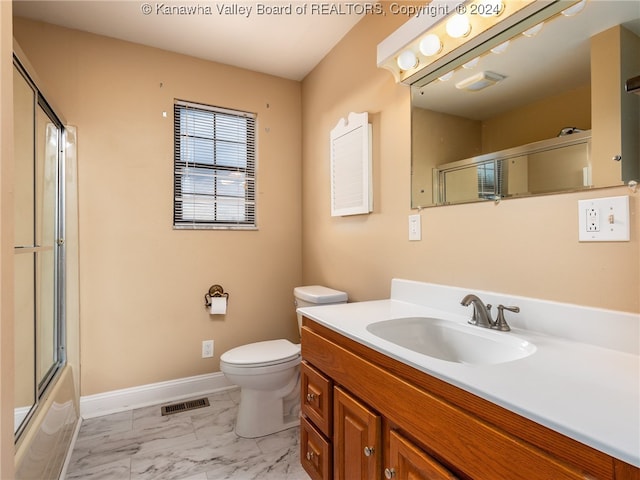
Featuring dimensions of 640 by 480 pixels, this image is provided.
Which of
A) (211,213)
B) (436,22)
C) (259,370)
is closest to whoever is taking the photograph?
(436,22)

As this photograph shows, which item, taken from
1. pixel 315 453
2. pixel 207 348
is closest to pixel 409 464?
pixel 315 453

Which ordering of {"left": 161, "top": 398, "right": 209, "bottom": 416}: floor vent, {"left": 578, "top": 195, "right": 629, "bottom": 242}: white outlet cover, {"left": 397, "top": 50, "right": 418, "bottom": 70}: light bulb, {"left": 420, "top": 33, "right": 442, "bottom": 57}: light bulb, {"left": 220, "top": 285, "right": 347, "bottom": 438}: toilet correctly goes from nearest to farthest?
{"left": 578, "top": 195, "right": 629, "bottom": 242}: white outlet cover, {"left": 420, "top": 33, "right": 442, "bottom": 57}: light bulb, {"left": 397, "top": 50, "right": 418, "bottom": 70}: light bulb, {"left": 220, "top": 285, "right": 347, "bottom": 438}: toilet, {"left": 161, "top": 398, "right": 209, "bottom": 416}: floor vent

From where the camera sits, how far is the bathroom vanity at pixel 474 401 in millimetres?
550

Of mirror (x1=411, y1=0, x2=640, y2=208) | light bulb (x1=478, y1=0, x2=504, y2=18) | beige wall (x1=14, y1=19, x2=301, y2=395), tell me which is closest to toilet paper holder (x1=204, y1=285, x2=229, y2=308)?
beige wall (x1=14, y1=19, x2=301, y2=395)

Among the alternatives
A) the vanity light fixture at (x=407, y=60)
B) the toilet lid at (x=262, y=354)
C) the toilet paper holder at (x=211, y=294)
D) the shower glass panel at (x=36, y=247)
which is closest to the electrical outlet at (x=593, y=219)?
the vanity light fixture at (x=407, y=60)

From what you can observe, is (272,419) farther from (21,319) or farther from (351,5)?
(351,5)

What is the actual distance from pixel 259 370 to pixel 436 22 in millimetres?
1824

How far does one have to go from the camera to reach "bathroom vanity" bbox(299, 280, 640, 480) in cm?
55

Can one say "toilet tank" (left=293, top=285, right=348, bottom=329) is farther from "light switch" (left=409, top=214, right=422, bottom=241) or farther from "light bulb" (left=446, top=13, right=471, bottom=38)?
"light bulb" (left=446, top=13, right=471, bottom=38)

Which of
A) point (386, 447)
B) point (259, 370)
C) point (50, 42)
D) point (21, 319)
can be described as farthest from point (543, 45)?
point (50, 42)

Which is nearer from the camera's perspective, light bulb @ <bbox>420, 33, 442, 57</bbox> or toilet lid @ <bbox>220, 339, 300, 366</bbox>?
light bulb @ <bbox>420, 33, 442, 57</bbox>

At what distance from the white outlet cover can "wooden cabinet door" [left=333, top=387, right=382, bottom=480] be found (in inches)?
32.5

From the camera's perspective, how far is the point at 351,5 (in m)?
1.88

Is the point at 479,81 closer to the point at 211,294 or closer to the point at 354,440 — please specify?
the point at 354,440
